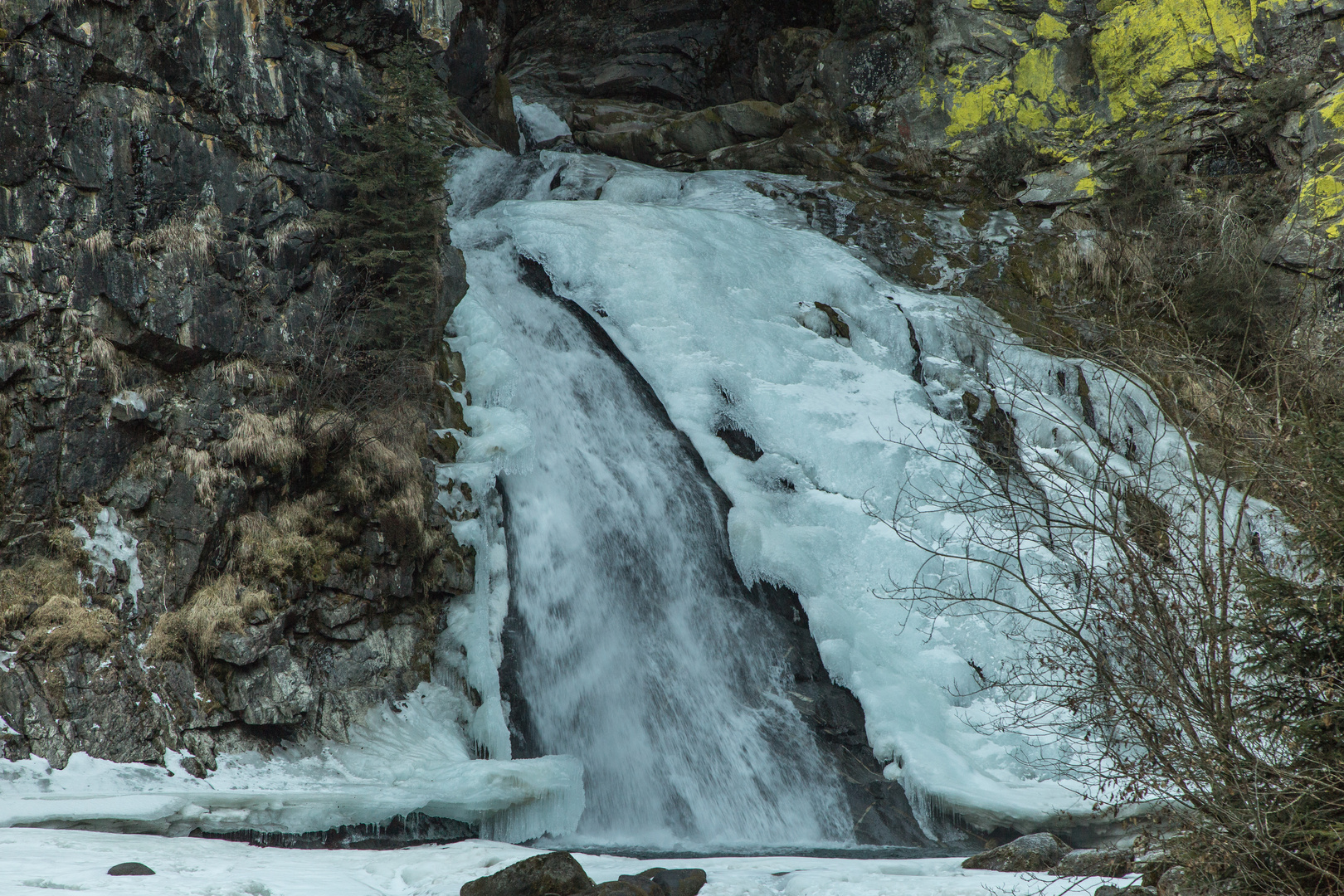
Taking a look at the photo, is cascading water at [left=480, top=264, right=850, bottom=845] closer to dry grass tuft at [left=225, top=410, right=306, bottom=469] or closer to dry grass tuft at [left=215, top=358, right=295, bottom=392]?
dry grass tuft at [left=225, top=410, right=306, bottom=469]

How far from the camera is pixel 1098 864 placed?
18.6 feet

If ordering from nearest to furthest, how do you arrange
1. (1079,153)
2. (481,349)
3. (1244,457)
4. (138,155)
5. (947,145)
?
(1244,457) → (138,155) → (481,349) → (1079,153) → (947,145)

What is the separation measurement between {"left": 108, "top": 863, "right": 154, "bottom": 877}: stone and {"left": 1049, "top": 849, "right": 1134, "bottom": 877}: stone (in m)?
5.24

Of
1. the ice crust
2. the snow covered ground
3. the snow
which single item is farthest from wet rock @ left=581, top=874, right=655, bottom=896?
the snow

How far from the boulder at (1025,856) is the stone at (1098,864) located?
0.46 feet

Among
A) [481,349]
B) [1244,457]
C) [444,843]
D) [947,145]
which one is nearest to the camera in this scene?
[1244,457]

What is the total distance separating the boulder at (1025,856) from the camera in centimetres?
625

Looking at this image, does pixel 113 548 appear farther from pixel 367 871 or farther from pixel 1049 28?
pixel 1049 28

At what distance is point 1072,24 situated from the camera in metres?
15.7

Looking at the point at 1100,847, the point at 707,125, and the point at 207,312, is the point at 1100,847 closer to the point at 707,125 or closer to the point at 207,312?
the point at 207,312

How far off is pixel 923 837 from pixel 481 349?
22.7 ft

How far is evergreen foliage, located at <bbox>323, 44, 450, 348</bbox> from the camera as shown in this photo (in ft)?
32.4

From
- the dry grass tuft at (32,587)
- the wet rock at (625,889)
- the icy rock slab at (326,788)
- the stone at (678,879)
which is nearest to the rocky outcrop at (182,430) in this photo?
the dry grass tuft at (32,587)

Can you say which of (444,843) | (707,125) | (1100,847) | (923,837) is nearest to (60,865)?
(444,843)
